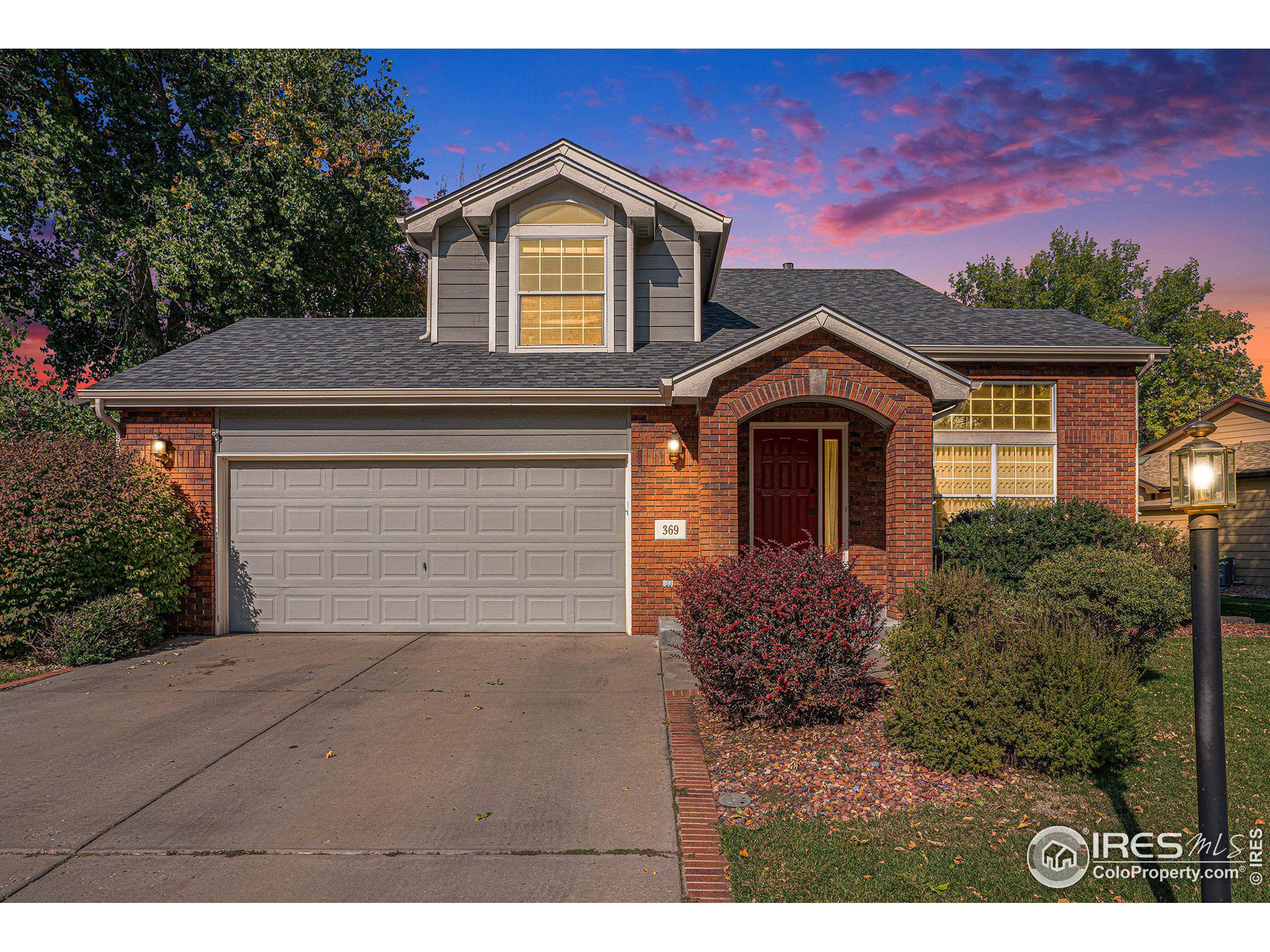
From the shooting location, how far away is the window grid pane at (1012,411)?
37.6 feet

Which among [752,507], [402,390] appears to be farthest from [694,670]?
[402,390]

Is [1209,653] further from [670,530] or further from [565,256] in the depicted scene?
[565,256]

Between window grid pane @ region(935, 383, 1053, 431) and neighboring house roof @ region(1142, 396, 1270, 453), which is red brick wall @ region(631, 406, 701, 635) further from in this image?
neighboring house roof @ region(1142, 396, 1270, 453)

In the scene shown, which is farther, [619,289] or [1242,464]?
[1242,464]

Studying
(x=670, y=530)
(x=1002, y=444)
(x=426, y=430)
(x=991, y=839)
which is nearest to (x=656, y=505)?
(x=670, y=530)

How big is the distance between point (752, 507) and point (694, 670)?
503 cm

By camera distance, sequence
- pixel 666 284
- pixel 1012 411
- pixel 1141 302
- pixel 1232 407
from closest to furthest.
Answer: pixel 666 284, pixel 1012 411, pixel 1232 407, pixel 1141 302

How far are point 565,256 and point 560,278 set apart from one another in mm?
363

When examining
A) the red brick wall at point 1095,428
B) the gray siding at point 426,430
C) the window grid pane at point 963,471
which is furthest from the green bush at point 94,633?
the red brick wall at point 1095,428

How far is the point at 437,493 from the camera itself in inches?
396

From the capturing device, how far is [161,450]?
9781mm

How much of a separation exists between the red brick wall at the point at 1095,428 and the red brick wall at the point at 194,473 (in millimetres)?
12253

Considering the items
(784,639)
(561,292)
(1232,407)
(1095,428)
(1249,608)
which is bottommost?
(1249,608)

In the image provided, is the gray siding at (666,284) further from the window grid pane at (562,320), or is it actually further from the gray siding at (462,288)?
the gray siding at (462,288)
